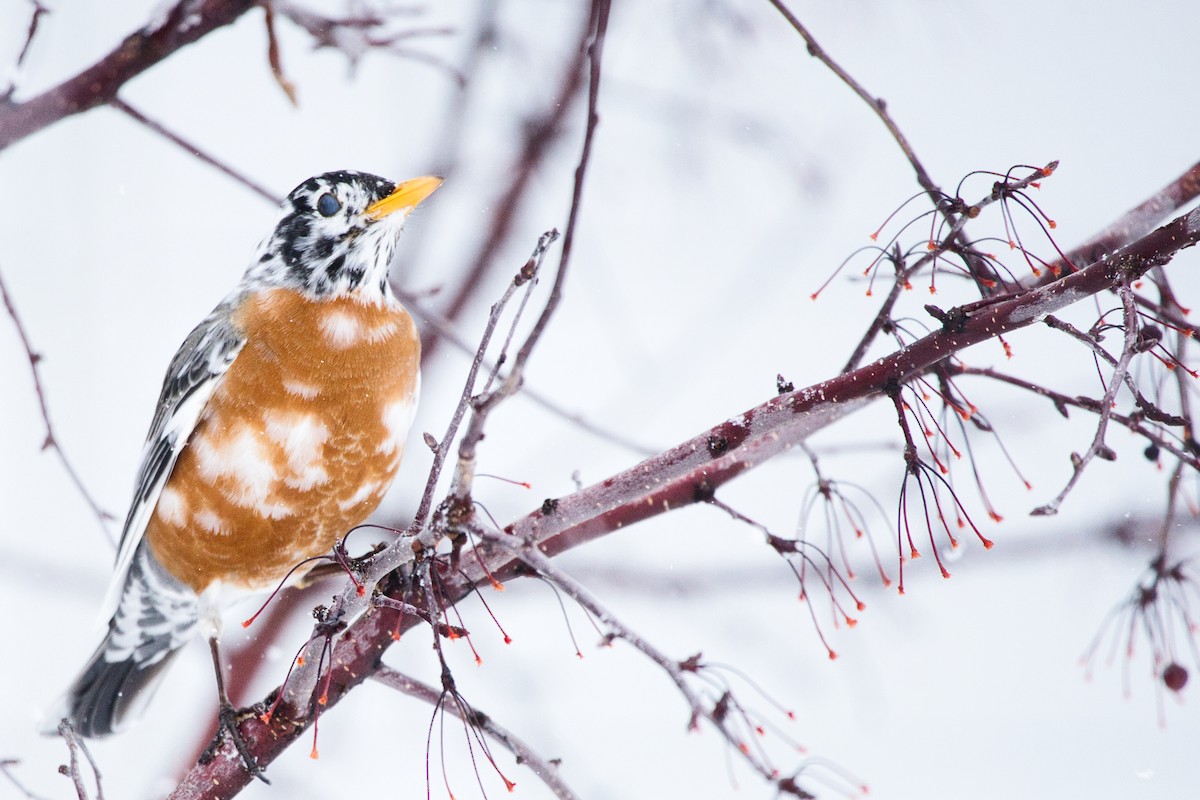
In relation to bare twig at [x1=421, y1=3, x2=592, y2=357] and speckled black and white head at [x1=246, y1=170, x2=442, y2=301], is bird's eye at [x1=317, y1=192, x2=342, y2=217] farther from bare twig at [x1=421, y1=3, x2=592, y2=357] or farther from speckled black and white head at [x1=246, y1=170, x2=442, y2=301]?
bare twig at [x1=421, y1=3, x2=592, y2=357]

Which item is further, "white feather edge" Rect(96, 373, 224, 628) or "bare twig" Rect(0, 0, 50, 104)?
"white feather edge" Rect(96, 373, 224, 628)

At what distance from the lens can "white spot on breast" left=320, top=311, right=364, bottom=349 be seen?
2.32m

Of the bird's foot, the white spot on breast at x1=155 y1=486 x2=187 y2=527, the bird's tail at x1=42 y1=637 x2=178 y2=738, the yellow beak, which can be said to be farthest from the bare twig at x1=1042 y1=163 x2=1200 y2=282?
the bird's tail at x1=42 y1=637 x2=178 y2=738

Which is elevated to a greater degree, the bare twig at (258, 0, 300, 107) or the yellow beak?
the yellow beak

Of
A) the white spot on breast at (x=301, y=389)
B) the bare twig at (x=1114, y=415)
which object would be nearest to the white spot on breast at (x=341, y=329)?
the white spot on breast at (x=301, y=389)

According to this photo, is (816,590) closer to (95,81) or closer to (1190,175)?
(1190,175)

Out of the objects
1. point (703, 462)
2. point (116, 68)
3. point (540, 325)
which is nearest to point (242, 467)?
point (116, 68)

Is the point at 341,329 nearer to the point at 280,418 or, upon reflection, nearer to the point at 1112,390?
the point at 280,418

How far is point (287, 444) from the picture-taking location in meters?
2.17

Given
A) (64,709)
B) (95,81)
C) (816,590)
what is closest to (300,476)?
(95,81)

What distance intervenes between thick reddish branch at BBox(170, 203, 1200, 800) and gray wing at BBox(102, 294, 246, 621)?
0.81m

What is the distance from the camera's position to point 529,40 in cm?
312

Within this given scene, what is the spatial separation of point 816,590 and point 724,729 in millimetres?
3156

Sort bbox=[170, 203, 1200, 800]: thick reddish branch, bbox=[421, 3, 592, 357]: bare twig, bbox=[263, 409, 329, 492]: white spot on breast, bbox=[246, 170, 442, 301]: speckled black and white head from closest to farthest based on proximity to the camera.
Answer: bbox=[170, 203, 1200, 800]: thick reddish branch, bbox=[263, 409, 329, 492]: white spot on breast, bbox=[246, 170, 442, 301]: speckled black and white head, bbox=[421, 3, 592, 357]: bare twig
